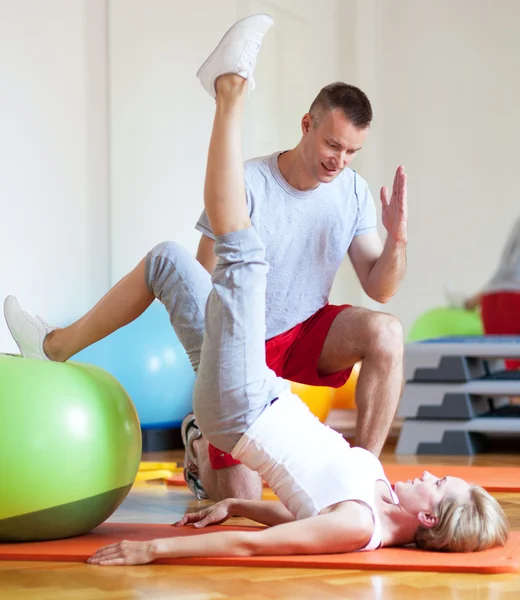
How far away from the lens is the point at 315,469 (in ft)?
6.21

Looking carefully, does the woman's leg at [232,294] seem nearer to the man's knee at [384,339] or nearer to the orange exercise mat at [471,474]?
the man's knee at [384,339]

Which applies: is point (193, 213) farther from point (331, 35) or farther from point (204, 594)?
point (204, 594)

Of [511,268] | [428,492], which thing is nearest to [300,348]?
[428,492]

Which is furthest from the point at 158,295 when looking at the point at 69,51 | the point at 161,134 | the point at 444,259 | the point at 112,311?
the point at 444,259

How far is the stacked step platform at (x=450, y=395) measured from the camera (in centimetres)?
409

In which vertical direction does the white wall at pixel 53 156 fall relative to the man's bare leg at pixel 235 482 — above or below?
above

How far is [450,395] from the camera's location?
412 cm

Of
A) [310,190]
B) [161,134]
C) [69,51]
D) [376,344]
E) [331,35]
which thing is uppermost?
[331,35]

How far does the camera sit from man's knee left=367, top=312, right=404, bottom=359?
2527 mm

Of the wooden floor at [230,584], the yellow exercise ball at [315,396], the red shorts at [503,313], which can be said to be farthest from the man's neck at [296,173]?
the red shorts at [503,313]

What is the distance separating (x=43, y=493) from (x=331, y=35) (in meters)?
4.77

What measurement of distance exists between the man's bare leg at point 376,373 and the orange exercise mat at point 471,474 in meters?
0.48

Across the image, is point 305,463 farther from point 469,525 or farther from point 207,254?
point 207,254

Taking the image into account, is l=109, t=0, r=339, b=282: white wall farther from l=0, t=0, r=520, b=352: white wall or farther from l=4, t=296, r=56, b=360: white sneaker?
l=4, t=296, r=56, b=360: white sneaker
